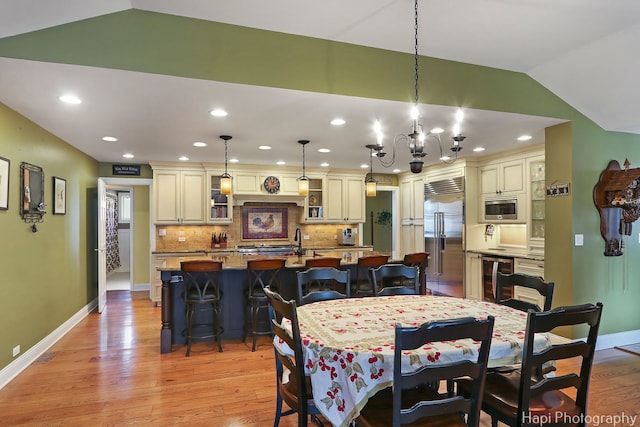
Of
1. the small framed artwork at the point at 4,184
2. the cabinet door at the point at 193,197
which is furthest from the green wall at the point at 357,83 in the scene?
the cabinet door at the point at 193,197

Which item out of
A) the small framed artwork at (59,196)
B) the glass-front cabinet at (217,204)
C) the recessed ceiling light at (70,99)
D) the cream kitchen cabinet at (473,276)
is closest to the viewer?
the recessed ceiling light at (70,99)

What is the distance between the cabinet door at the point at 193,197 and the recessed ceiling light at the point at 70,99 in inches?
132

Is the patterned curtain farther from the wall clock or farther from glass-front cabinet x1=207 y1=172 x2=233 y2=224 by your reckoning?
the wall clock

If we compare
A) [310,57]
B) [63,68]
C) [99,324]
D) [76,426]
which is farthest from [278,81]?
[99,324]

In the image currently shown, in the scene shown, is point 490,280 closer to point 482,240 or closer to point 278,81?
point 482,240

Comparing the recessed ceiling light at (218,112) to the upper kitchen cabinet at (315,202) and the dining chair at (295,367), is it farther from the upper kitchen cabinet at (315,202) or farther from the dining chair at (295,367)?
the upper kitchen cabinet at (315,202)

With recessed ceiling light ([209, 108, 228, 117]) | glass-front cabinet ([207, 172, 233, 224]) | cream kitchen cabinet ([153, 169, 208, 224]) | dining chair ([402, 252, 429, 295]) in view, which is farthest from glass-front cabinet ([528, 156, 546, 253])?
cream kitchen cabinet ([153, 169, 208, 224])

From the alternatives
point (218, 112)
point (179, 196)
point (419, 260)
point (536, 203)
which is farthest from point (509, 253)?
point (179, 196)

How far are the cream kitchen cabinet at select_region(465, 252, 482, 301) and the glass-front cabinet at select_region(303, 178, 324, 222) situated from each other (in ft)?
8.98

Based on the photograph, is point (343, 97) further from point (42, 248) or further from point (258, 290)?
point (42, 248)

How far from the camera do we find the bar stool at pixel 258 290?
12.8 ft

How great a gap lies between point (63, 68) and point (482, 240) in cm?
581

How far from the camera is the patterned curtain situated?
8.91 m

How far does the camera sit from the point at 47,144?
411 cm
